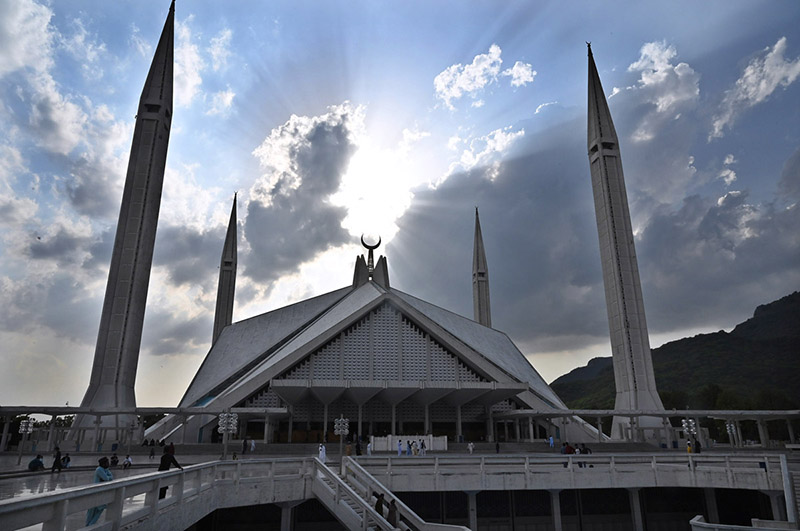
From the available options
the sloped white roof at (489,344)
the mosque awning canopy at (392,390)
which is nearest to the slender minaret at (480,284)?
the sloped white roof at (489,344)

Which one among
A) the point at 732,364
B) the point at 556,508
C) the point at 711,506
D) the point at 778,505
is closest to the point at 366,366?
the point at 556,508

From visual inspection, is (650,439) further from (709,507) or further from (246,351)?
(246,351)

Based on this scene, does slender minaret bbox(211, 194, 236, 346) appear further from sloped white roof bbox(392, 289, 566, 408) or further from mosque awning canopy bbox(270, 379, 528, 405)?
mosque awning canopy bbox(270, 379, 528, 405)

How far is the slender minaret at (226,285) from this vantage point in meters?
59.0

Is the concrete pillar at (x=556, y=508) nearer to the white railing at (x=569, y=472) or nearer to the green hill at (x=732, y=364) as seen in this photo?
the white railing at (x=569, y=472)

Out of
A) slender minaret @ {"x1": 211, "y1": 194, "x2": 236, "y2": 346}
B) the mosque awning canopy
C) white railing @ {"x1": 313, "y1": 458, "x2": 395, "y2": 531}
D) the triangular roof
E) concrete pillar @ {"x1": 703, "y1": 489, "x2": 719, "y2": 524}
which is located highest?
slender minaret @ {"x1": 211, "y1": 194, "x2": 236, "y2": 346}

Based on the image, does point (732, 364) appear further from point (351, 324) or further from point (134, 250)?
point (134, 250)

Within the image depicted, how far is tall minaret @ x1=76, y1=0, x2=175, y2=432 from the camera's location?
3328 cm

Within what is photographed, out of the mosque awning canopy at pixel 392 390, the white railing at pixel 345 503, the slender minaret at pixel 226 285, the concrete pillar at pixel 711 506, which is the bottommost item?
the concrete pillar at pixel 711 506

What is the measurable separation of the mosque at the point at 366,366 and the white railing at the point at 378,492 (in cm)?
1545

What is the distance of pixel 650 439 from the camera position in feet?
114

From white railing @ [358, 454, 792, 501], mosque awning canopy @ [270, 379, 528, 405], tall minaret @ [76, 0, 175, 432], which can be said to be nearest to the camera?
white railing @ [358, 454, 792, 501]

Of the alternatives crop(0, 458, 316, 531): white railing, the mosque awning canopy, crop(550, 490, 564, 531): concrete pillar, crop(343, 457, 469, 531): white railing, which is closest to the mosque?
the mosque awning canopy

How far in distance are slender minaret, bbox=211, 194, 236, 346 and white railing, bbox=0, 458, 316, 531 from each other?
46.3 metres
